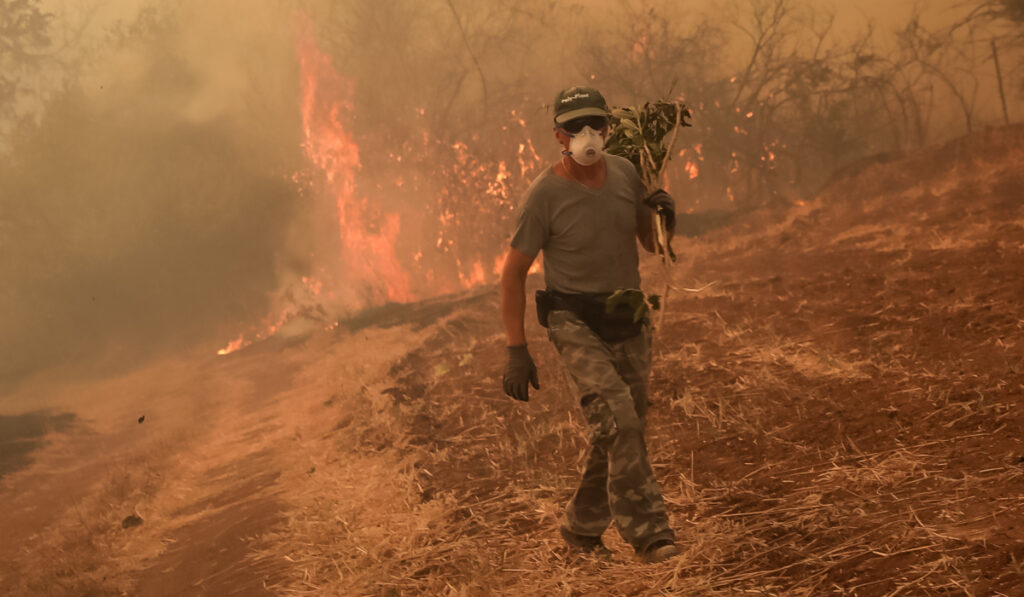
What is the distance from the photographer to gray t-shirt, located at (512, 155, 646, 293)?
3.88 metres

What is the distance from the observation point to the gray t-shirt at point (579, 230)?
388 centimetres

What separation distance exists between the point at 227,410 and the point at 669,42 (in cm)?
1707

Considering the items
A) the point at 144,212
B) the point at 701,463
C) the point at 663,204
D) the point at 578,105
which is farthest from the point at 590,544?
the point at 144,212

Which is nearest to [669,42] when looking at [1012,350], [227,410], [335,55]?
[335,55]

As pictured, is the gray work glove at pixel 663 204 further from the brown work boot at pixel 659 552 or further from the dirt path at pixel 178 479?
the dirt path at pixel 178 479

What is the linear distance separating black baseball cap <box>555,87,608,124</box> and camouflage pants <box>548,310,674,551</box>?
0.93 m

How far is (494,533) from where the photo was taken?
A: 194 inches

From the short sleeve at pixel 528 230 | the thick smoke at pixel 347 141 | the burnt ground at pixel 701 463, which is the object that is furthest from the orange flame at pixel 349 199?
the short sleeve at pixel 528 230

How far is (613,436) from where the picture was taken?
372 cm

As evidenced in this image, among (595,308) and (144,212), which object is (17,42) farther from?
(595,308)

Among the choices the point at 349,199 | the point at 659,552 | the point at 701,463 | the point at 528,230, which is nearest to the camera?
the point at 659,552

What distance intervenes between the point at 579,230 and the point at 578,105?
589 mm

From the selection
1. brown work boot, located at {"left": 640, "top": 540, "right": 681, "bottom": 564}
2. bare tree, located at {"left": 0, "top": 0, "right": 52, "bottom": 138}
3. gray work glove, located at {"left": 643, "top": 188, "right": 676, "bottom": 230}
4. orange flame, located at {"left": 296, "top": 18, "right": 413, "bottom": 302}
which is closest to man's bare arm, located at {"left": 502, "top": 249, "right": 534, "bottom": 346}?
gray work glove, located at {"left": 643, "top": 188, "right": 676, "bottom": 230}

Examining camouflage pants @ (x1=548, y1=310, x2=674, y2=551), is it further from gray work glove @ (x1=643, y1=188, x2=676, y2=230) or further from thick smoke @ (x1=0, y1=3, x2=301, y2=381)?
thick smoke @ (x1=0, y1=3, x2=301, y2=381)
